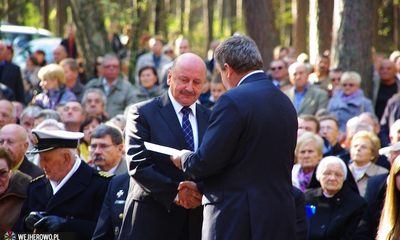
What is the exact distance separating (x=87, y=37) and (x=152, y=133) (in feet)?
31.8

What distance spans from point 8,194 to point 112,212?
1.15m

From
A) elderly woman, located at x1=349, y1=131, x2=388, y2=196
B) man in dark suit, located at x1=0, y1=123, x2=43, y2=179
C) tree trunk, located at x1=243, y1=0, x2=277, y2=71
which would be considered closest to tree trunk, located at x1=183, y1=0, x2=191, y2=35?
tree trunk, located at x1=243, y1=0, x2=277, y2=71

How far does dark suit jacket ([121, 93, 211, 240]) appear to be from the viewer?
4.40 m

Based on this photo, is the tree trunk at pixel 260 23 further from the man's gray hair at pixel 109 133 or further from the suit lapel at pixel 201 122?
the suit lapel at pixel 201 122

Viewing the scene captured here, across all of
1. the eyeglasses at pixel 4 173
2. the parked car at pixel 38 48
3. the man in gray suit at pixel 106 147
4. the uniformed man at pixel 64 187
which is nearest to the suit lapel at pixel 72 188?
the uniformed man at pixel 64 187

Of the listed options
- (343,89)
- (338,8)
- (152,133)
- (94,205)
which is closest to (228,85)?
(152,133)

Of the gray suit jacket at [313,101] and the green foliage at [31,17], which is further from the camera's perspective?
the green foliage at [31,17]

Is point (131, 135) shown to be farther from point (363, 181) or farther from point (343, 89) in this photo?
point (343, 89)

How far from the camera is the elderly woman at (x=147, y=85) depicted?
34.7ft

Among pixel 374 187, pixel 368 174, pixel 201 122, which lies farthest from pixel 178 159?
pixel 368 174

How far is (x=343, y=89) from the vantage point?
33.4 ft

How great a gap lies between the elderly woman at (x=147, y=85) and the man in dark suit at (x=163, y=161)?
5904 mm

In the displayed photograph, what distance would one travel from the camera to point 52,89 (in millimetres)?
10414

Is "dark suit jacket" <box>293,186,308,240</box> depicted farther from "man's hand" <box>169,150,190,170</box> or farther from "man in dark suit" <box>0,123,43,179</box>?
"man in dark suit" <box>0,123,43,179</box>
